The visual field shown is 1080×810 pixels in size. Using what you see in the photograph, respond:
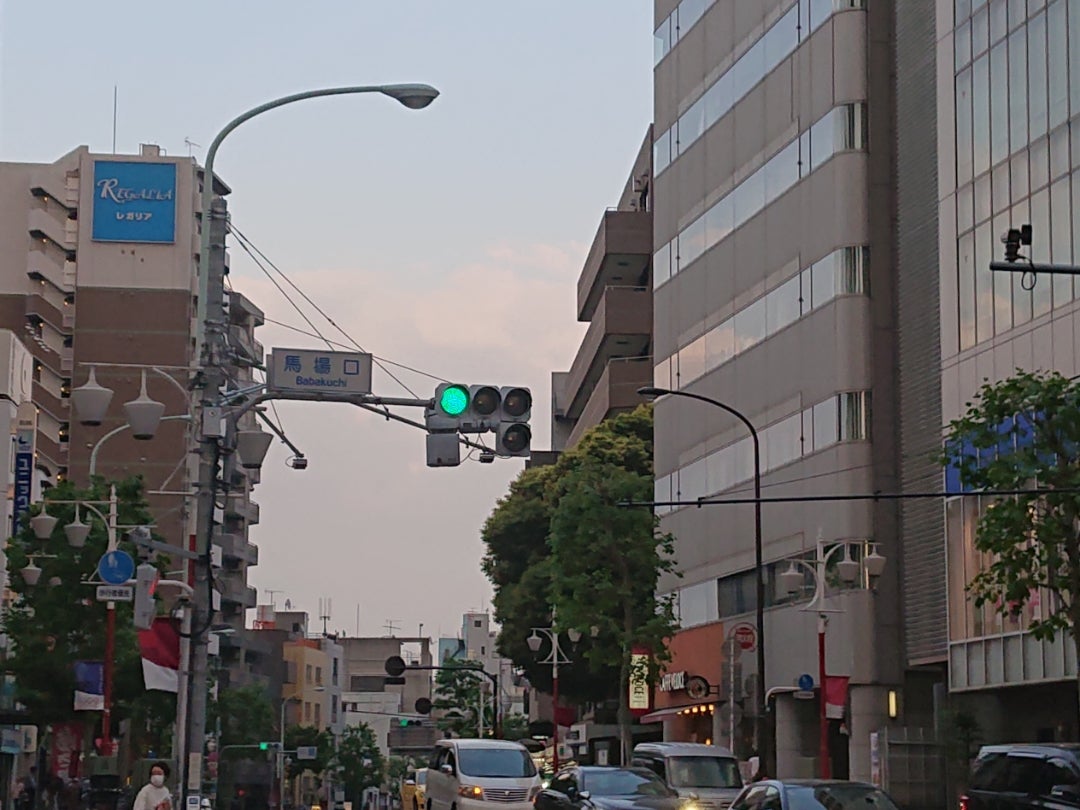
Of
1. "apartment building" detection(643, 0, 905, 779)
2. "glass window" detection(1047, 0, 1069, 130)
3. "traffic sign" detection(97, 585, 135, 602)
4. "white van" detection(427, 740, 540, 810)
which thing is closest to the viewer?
"traffic sign" detection(97, 585, 135, 602)

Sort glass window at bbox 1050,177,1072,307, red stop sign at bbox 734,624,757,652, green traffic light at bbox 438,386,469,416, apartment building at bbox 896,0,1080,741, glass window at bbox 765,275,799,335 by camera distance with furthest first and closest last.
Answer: glass window at bbox 765,275,799,335, red stop sign at bbox 734,624,757,652, apartment building at bbox 896,0,1080,741, glass window at bbox 1050,177,1072,307, green traffic light at bbox 438,386,469,416

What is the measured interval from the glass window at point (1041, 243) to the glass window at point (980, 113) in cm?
342

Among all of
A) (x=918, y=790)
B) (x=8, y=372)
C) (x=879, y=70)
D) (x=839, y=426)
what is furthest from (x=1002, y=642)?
(x=8, y=372)

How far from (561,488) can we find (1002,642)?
96.1ft

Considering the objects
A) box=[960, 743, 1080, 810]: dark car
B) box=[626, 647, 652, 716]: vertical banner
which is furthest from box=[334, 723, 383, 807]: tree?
box=[960, 743, 1080, 810]: dark car

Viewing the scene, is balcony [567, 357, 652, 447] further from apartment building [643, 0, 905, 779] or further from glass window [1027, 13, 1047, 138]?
glass window [1027, 13, 1047, 138]

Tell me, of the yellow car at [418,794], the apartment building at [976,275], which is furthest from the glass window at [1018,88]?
the yellow car at [418,794]

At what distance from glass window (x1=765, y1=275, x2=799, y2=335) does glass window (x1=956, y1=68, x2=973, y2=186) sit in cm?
1087

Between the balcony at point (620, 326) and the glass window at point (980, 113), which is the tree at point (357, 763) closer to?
the balcony at point (620, 326)

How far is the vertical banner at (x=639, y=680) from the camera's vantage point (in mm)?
64812

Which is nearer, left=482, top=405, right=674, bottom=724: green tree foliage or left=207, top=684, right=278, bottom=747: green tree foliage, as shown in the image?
left=482, top=405, right=674, bottom=724: green tree foliage

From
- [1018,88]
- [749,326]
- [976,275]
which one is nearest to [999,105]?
[1018,88]

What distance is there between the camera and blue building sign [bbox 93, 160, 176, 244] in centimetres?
11988

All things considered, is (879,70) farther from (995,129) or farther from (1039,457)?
(1039,457)
